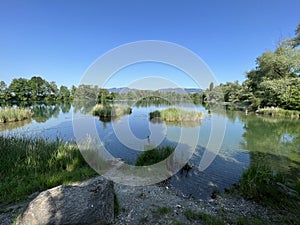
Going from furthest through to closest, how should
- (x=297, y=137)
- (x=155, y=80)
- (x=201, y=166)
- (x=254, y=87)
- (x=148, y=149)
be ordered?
(x=254, y=87) < (x=297, y=137) < (x=155, y=80) < (x=148, y=149) < (x=201, y=166)

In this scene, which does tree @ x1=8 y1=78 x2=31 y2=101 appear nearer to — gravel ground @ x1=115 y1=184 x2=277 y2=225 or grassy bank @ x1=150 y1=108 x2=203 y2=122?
grassy bank @ x1=150 y1=108 x2=203 y2=122

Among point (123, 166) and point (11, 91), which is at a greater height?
point (11, 91)

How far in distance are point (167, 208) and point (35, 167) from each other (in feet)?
12.6

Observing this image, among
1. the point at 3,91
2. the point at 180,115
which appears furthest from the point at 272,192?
the point at 3,91

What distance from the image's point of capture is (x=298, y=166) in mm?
5785

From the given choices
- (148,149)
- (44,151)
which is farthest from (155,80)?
(44,151)

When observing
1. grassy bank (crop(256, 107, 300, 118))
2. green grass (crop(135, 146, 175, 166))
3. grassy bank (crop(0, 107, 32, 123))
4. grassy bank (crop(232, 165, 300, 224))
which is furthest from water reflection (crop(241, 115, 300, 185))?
grassy bank (crop(0, 107, 32, 123))

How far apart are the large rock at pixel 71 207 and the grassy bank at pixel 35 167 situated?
1382 mm

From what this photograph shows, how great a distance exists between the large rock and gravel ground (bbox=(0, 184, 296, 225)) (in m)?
0.40

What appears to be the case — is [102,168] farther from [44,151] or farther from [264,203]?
[264,203]

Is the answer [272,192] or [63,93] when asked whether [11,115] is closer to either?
[272,192]

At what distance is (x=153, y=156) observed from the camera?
5930 mm

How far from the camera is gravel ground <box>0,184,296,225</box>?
2719 millimetres

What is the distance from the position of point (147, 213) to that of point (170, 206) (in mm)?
531
